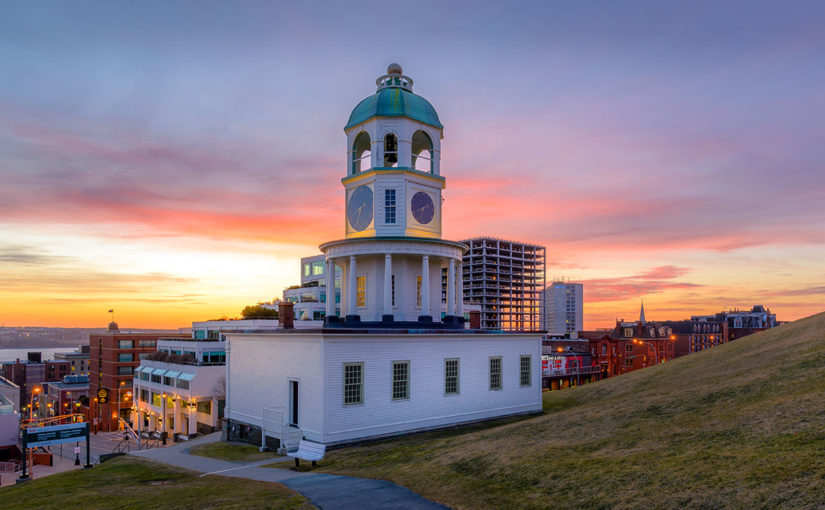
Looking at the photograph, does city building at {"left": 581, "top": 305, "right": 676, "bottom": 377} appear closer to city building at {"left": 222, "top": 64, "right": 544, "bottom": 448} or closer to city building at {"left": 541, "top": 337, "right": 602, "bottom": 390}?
city building at {"left": 541, "top": 337, "right": 602, "bottom": 390}

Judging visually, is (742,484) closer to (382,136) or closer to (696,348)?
(382,136)

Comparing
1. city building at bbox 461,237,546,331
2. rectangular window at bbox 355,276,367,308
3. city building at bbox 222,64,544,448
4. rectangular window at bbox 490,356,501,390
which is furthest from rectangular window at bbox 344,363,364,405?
city building at bbox 461,237,546,331

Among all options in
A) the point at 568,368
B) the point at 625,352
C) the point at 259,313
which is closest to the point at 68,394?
the point at 259,313

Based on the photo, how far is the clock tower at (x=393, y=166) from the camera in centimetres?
3509

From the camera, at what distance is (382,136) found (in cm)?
3600

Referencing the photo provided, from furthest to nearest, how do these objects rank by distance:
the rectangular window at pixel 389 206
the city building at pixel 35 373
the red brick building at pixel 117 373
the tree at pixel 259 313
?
the city building at pixel 35 373, the tree at pixel 259 313, the red brick building at pixel 117 373, the rectangular window at pixel 389 206

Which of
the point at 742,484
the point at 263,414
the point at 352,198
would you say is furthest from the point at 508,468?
the point at 352,198

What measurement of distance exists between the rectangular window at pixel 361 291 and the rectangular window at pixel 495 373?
8.85 m

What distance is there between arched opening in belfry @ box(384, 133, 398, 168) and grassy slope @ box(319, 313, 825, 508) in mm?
17879

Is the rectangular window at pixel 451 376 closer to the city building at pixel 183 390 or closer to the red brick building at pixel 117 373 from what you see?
the city building at pixel 183 390

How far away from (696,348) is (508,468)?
160808mm

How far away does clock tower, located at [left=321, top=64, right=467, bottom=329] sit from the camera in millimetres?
33781

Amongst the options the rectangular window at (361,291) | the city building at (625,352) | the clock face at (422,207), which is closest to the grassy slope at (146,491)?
the rectangular window at (361,291)

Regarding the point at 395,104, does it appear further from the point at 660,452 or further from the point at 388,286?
the point at 660,452
